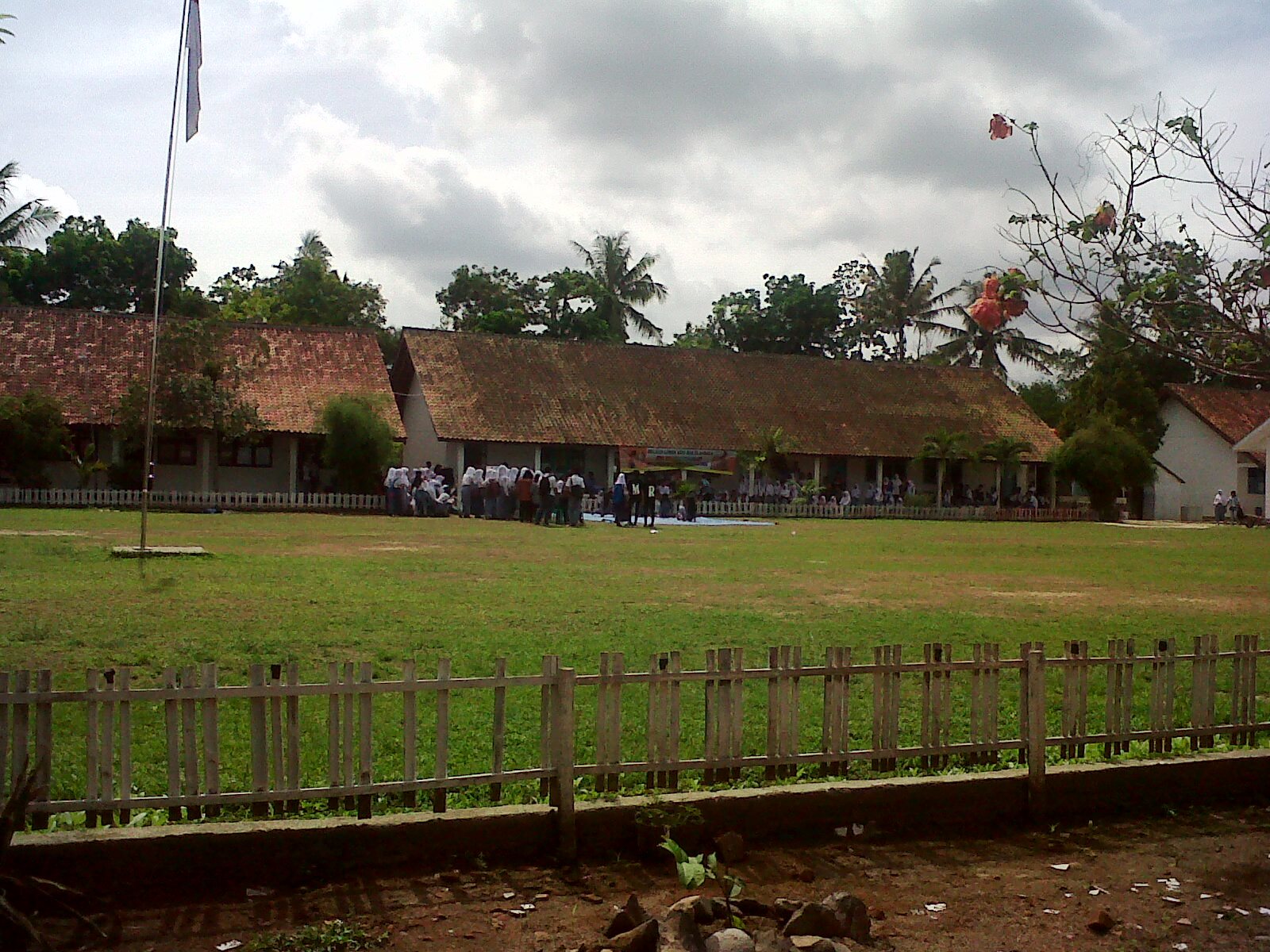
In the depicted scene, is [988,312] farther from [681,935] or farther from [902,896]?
[681,935]

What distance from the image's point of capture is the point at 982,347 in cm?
5847

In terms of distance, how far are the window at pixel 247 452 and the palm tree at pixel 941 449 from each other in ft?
73.7

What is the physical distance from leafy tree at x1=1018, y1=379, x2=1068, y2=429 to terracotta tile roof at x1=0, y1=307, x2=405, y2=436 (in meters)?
36.2

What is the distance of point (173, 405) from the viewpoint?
110 ft

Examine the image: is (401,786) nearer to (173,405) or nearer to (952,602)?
(952,602)

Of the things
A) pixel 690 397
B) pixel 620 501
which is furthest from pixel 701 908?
pixel 690 397

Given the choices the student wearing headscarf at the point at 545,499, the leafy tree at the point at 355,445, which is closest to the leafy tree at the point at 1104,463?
the student wearing headscarf at the point at 545,499

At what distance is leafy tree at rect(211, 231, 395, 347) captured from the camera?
49625mm

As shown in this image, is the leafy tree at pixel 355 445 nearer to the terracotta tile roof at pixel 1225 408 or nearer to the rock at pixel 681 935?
the rock at pixel 681 935

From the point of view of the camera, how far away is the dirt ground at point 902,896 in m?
4.47

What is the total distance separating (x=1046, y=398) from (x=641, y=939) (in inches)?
2546

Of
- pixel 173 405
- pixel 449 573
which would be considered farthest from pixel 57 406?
pixel 449 573

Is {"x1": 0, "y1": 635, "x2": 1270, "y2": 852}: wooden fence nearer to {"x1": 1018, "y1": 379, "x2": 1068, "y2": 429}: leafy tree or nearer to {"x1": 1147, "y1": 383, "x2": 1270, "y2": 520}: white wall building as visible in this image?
{"x1": 1147, "y1": 383, "x2": 1270, "y2": 520}: white wall building

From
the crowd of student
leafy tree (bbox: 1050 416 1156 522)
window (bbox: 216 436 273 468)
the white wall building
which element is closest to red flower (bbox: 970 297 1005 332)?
the crowd of student
